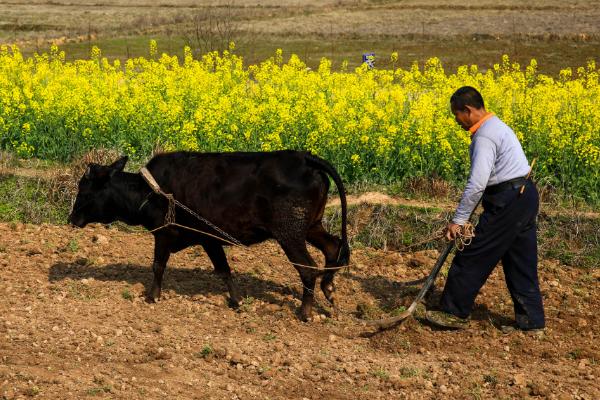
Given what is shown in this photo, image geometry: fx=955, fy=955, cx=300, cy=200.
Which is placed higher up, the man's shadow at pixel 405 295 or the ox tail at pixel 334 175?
the ox tail at pixel 334 175

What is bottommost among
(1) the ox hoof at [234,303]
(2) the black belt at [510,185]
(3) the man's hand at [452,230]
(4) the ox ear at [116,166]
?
(1) the ox hoof at [234,303]

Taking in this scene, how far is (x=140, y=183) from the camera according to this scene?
30.8ft

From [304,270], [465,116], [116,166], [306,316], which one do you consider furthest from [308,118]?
[465,116]

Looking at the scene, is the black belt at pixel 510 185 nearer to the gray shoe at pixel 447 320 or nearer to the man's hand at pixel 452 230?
the man's hand at pixel 452 230

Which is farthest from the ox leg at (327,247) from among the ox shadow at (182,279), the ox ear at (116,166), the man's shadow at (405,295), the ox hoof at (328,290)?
the ox ear at (116,166)

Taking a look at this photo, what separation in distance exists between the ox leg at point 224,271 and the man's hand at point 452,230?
7.50 ft

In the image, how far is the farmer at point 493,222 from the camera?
25.6 ft

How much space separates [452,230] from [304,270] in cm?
152

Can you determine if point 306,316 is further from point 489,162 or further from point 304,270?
point 489,162

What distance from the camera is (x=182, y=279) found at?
995 cm

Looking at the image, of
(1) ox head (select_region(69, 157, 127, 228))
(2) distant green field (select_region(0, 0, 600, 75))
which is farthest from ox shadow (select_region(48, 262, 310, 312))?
(2) distant green field (select_region(0, 0, 600, 75))

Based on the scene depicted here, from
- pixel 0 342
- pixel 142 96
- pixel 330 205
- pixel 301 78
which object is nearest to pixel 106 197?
pixel 0 342

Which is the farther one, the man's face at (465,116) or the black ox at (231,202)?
the black ox at (231,202)

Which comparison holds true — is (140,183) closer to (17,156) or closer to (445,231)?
(445,231)
